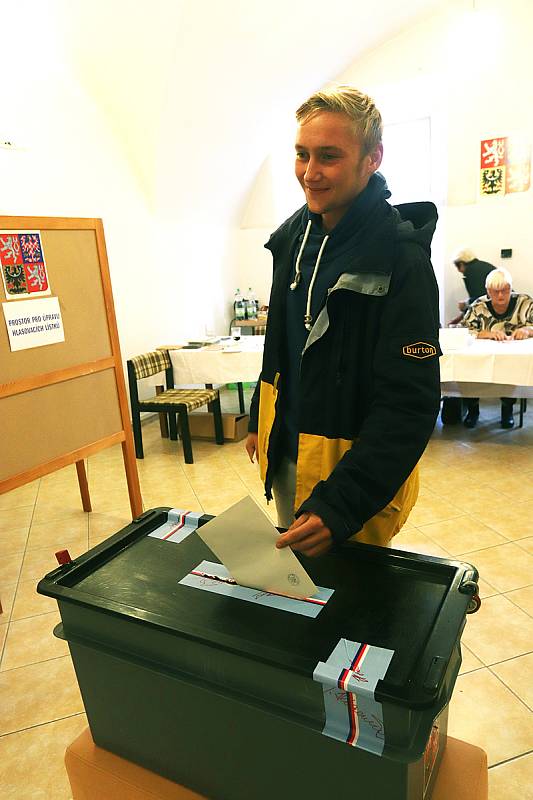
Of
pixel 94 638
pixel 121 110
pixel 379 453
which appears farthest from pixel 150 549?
pixel 121 110

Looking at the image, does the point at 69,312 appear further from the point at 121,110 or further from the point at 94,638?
the point at 121,110

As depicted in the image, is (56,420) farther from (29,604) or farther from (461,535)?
(461,535)

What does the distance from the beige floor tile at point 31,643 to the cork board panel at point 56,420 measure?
23.9 inches

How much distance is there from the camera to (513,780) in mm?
1517

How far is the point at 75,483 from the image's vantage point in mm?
3877

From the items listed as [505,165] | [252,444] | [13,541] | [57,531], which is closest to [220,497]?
[57,531]

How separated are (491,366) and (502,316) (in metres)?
0.92

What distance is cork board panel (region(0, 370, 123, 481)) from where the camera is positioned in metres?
2.41

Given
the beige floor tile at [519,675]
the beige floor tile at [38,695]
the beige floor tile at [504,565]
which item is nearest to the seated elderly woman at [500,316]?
the beige floor tile at [504,565]

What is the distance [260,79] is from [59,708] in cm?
487

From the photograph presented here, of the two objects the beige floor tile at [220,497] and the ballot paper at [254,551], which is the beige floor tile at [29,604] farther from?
the ballot paper at [254,551]

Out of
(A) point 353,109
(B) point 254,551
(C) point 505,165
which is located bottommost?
(B) point 254,551

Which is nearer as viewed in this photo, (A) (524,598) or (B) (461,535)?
(A) (524,598)

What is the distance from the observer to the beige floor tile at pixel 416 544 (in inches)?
106
